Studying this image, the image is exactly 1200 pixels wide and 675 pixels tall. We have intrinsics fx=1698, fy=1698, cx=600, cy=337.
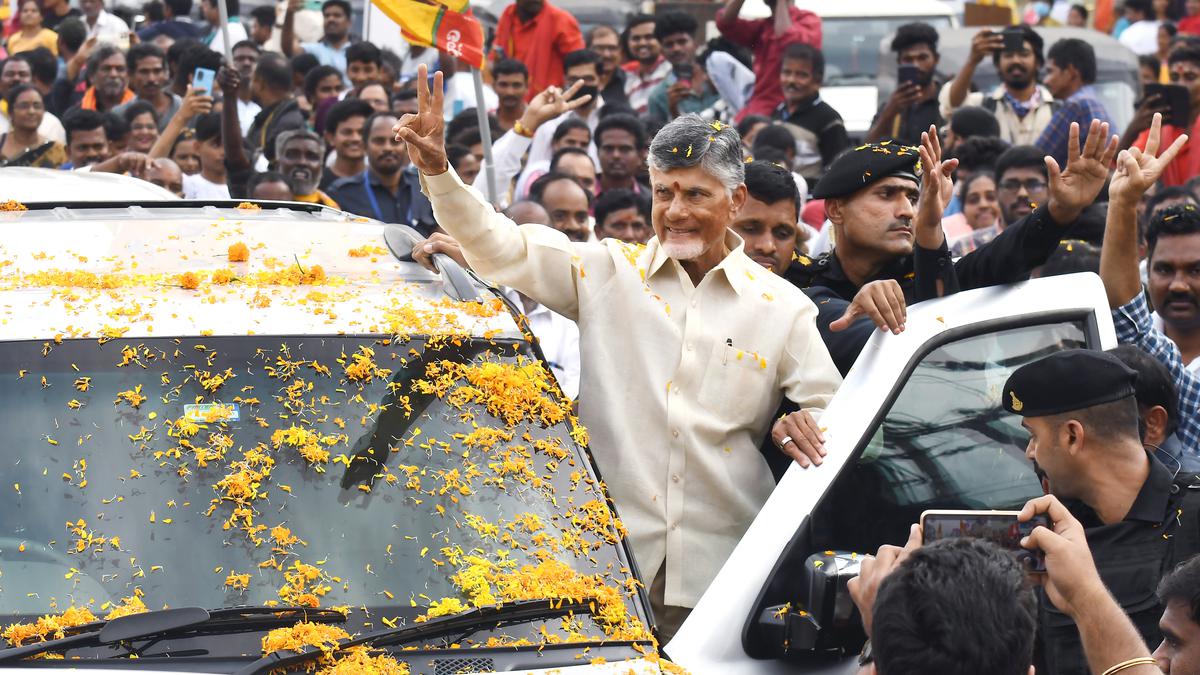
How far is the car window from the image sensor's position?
441cm

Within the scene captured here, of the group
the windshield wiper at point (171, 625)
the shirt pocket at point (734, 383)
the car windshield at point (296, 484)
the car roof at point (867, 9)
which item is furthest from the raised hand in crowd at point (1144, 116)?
the windshield wiper at point (171, 625)

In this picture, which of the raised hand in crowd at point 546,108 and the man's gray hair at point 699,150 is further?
the raised hand in crowd at point 546,108

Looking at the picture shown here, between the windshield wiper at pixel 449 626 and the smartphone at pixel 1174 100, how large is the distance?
8.27 metres

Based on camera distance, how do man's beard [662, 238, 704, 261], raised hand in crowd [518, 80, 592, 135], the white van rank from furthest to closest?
1. the white van
2. raised hand in crowd [518, 80, 592, 135]
3. man's beard [662, 238, 704, 261]

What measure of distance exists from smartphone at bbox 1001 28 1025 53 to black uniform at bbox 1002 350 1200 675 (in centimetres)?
864

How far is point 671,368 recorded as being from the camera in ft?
15.7

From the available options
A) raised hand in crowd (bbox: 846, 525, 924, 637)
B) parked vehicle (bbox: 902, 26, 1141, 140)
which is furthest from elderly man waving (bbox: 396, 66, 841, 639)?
parked vehicle (bbox: 902, 26, 1141, 140)

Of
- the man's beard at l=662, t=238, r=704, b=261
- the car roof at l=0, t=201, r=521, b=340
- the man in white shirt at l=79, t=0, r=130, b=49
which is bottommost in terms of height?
the man in white shirt at l=79, t=0, r=130, b=49

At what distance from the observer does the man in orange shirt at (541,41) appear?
1410 centimetres

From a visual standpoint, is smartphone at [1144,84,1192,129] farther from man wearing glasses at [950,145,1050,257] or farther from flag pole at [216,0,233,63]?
flag pole at [216,0,233,63]

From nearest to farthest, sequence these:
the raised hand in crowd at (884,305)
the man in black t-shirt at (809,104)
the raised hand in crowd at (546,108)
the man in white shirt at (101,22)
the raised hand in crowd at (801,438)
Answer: the raised hand in crowd at (801,438)
the raised hand in crowd at (884,305)
the raised hand in crowd at (546,108)
the man in black t-shirt at (809,104)
the man in white shirt at (101,22)

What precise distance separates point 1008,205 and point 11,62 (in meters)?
10.0

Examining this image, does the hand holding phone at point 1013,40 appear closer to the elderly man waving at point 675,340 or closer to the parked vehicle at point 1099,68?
the parked vehicle at point 1099,68

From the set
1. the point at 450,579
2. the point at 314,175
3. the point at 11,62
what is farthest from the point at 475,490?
the point at 11,62
